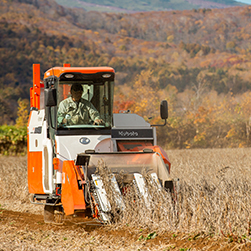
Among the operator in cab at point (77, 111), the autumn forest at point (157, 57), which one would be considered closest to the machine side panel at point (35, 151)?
the operator in cab at point (77, 111)

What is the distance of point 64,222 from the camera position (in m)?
7.18

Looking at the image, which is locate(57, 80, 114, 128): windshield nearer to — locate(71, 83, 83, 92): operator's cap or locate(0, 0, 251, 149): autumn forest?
locate(71, 83, 83, 92): operator's cap

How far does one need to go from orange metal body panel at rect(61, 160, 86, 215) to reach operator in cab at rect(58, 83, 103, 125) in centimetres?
101

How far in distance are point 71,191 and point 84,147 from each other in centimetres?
109

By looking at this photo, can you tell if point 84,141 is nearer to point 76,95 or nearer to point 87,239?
point 76,95

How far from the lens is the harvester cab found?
241 inches

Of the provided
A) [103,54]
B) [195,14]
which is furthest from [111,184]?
[195,14]

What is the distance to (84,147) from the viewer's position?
6.96 meters

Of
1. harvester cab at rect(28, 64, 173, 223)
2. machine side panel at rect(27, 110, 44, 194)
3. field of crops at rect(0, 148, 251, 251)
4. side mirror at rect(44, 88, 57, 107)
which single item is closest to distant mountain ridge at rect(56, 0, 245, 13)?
machine side panel at rect(27, 110, 44, 194)

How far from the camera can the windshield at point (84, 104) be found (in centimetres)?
712

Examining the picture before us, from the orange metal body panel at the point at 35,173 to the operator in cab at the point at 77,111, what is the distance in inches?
40.2

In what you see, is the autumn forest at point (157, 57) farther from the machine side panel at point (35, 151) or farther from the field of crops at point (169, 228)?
the field of crops at point (169, 228)

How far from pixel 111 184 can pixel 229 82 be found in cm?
5142

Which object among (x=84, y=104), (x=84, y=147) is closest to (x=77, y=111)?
(x=84, y=104)
